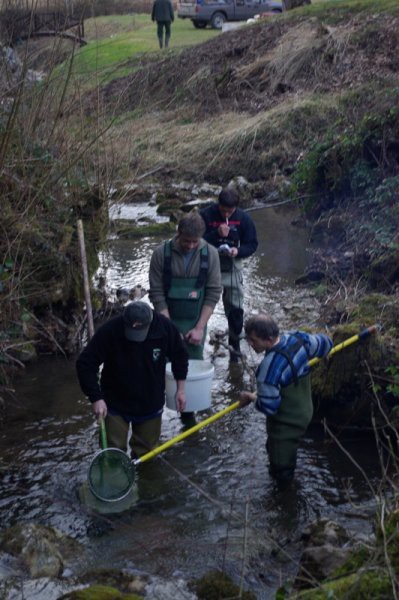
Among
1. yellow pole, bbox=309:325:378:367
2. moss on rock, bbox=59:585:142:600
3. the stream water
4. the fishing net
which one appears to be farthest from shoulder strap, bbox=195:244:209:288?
moss on rock, bbox=59:585:142:600

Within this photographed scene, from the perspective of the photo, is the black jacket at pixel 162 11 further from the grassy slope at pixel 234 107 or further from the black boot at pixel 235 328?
the black boot at pixel 235 328

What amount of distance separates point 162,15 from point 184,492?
25283 mm

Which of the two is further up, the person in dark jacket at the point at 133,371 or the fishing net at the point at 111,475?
the person in dark jacket at the point at 133,371

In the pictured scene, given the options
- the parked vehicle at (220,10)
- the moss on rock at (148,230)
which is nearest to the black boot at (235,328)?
the moss on rock at (148,230)

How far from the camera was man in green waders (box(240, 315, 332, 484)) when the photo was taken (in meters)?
6.68

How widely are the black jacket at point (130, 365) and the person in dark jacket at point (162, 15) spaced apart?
24.5 metres

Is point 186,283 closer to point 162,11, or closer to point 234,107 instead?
point 234,107

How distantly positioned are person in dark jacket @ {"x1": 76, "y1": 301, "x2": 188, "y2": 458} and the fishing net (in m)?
0.35

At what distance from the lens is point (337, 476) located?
7.64 metres

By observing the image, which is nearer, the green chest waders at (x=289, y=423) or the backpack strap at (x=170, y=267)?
the green chest waders at (x=289, y=423)

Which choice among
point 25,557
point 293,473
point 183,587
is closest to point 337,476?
point 293,473

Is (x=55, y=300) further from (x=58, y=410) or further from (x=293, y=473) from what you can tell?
(x=293, y=473)

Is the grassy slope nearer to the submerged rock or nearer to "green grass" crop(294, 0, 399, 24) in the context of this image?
"green grass" crop(294, 0, 399, 24)

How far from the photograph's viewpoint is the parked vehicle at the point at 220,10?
36094 millimetres
